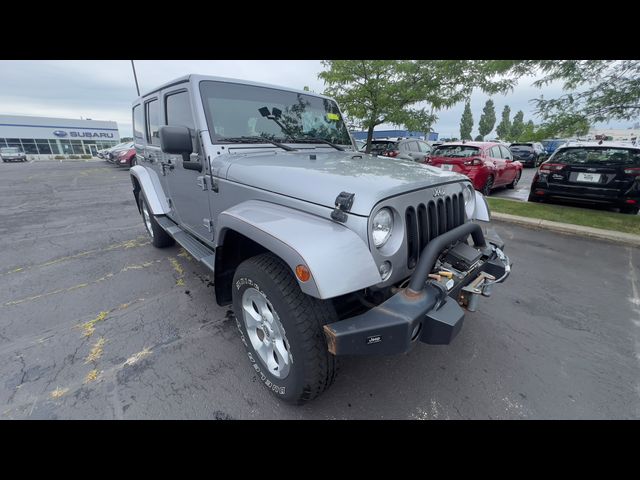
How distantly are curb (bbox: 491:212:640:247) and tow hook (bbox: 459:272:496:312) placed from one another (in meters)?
4.78

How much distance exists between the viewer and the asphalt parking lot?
202 centimetres

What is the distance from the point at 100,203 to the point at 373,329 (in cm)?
968

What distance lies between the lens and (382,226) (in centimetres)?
170

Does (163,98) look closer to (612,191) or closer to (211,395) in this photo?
(211,395)

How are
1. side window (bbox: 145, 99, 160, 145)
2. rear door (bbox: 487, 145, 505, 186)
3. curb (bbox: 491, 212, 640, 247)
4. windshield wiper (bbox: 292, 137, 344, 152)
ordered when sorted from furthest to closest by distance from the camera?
rear door (bbox: 487, 145, 505, 186) → curb (bbox: 491, 212, 640, 247) → side window (bbox: 145, 99, 160, 145) → windshield wiper (bbox: 292, 137, 344, 152)

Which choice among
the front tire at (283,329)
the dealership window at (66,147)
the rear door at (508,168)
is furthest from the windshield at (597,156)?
the dealership window at (66,147)

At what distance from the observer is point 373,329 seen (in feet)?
4.86

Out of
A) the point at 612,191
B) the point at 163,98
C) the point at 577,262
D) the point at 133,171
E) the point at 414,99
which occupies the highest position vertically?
the point at 414,99

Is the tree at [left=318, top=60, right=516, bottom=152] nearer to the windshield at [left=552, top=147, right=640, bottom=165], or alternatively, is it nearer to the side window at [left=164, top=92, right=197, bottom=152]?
the windshield at [left=552, top=147, right=640, bottom=165]

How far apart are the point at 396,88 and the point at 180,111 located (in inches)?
337

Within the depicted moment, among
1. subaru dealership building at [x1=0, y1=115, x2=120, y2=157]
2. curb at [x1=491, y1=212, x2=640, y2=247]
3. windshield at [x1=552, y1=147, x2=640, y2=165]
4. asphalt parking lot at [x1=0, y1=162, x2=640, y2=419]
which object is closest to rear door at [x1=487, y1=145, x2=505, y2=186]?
windshield at [x1=552, y1=147, x2=640, y2=165]

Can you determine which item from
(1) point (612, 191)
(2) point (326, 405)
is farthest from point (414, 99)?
(2) point (326, 405)

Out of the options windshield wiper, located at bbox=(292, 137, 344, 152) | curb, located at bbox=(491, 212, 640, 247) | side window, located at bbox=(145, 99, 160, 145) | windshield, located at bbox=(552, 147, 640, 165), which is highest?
side window, located at bbox=(145, 99, 160, 145)

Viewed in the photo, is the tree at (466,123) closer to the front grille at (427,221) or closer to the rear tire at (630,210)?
the rear tire at (630,210)
